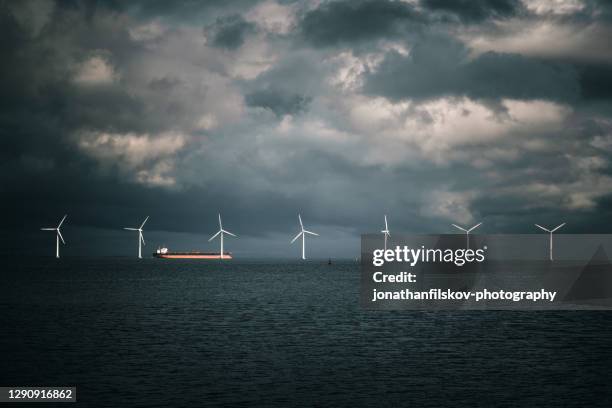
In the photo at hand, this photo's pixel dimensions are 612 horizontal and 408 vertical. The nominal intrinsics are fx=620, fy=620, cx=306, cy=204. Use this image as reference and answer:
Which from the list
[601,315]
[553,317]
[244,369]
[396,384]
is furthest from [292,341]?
[601,315]

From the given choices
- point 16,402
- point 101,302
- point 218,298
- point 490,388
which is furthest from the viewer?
point 218,298

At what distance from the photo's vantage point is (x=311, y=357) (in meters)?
61.8

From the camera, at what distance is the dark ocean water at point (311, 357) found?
152 feet

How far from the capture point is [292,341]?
239 ft

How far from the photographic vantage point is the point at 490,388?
4866 cm

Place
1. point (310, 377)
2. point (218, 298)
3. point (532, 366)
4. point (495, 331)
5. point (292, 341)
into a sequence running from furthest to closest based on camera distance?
point (218, 298), point (495, 331), point (292, 341), point (532, 366), point (310, 377)

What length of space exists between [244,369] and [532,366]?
2649cm

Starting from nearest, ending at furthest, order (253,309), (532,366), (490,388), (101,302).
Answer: (490,388)
(532,366)
(253,309)
(101,302)

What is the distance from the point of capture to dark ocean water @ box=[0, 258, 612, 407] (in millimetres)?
46438

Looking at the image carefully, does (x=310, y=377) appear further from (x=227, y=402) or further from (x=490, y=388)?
(x=490, y=388)

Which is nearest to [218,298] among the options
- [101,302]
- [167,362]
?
[101,302]

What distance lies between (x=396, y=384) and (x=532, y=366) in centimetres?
1534

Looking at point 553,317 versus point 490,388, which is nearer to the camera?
point 490,388

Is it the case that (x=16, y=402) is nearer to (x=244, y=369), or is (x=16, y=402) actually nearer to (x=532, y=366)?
(x=244, y=369)
